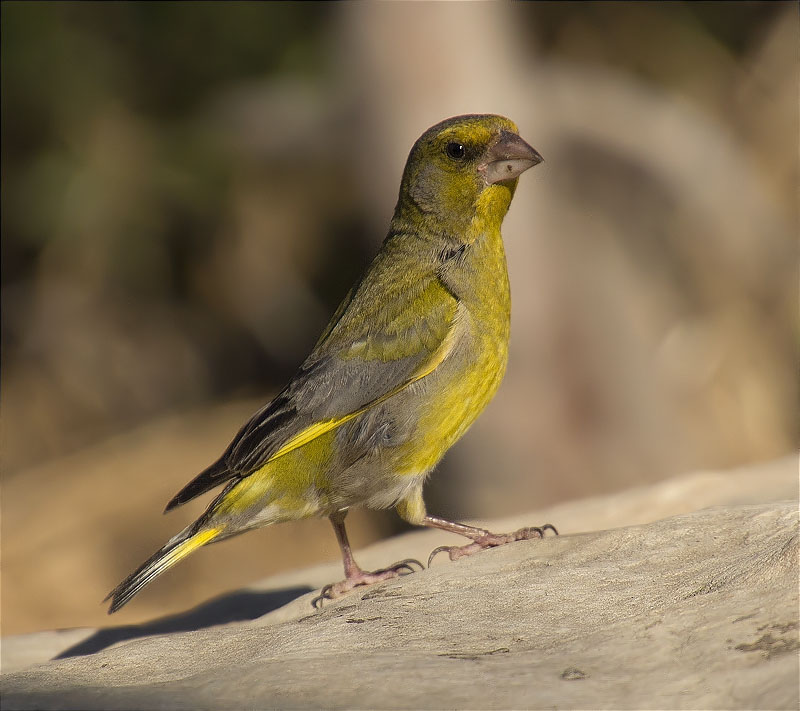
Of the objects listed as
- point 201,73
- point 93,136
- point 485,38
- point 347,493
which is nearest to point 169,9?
point 201,73

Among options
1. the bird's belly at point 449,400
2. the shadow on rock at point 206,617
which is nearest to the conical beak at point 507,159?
the bird's belly at point 449,400

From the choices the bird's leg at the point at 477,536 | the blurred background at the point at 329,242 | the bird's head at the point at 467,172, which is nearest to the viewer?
the bird's leg at the point at 477,536

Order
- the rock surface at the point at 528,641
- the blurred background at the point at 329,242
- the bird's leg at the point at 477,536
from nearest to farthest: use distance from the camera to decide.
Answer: the rock surface at the point at 528,641 < the bird's leg at the point at 477,536 < the blurred background at the point at 329,242

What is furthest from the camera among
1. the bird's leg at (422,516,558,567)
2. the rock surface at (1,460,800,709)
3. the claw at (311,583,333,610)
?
the bird's leg at (422,516,558,567)

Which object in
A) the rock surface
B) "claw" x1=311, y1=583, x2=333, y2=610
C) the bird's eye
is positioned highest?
the bird's eye

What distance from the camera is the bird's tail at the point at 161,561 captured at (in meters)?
4.18

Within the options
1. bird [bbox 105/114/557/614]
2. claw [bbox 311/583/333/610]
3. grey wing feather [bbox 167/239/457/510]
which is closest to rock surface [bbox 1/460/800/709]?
claw [bbox 311/583/333/610]

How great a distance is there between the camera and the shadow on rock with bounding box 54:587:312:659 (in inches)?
170

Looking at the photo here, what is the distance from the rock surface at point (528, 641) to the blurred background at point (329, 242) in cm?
495

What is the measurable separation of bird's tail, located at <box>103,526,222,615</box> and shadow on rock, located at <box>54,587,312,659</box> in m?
0.19

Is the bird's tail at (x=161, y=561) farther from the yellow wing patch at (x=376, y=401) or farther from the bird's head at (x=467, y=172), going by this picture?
the bird's head at (x=467, y=172)

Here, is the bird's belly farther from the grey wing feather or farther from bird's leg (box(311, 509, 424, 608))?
bird's leg (box(311, 509, 424, 608))

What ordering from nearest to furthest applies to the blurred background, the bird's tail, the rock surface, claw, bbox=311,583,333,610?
the rock surface
claw, bbox=311,583,333,610
the bird's tail
the blurred background

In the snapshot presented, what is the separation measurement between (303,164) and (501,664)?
27.7ft
